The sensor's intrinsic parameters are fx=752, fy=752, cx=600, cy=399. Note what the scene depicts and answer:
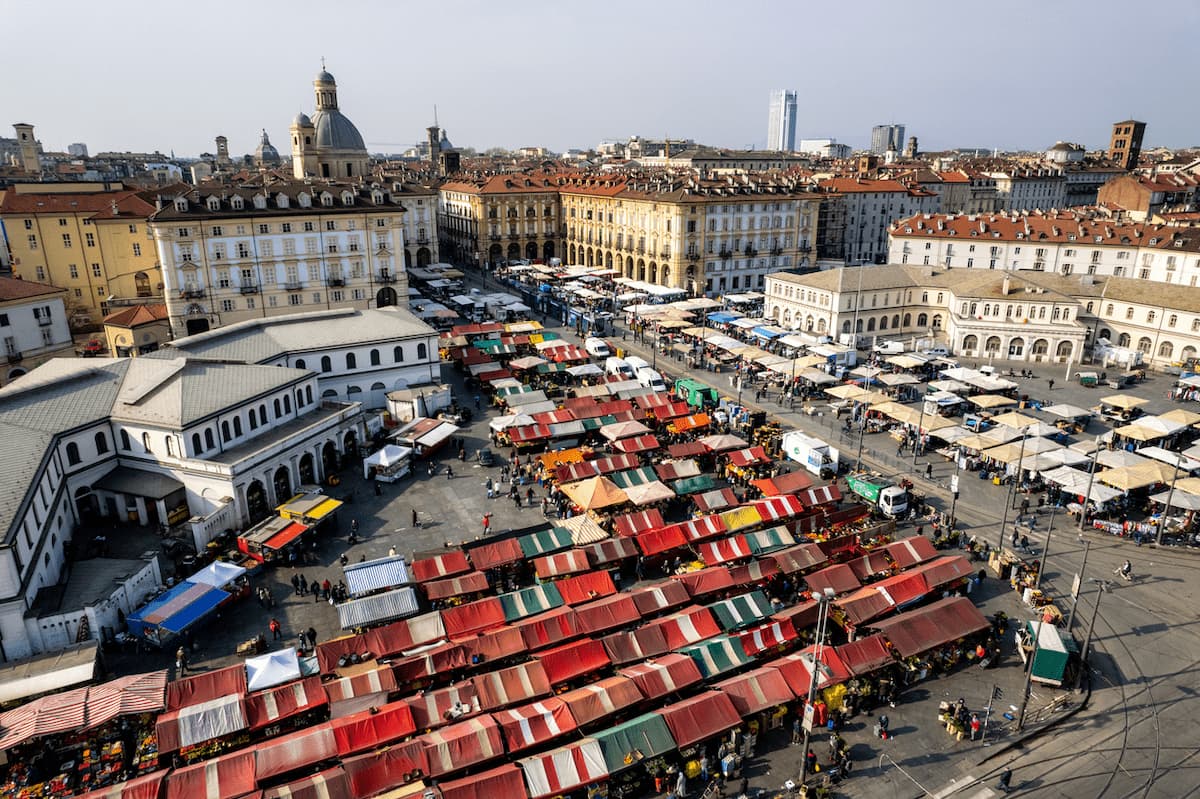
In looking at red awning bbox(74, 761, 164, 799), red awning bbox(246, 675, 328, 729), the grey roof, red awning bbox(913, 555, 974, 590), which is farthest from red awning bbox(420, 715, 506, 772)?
the grey roof

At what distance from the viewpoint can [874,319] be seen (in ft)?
249

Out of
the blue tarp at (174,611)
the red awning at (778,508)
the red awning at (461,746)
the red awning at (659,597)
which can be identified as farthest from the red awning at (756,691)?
the blue tarp at (174,611)

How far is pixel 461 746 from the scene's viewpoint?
77.7 ft

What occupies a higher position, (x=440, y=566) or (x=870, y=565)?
(x=440, y=566)

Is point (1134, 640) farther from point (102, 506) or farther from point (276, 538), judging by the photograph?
point (102, 506)

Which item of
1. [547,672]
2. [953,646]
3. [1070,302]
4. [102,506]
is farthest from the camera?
[1070,302]

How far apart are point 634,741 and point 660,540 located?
12.9 meters

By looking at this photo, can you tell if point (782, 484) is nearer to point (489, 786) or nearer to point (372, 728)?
point (489, 786)

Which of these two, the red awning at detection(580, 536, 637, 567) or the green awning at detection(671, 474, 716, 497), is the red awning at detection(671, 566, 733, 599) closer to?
the red awning at detection(580, 536, 637, 567)

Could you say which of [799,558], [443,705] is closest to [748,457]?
[799,558]

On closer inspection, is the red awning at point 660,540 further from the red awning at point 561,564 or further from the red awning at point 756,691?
the red awning at point 756,691

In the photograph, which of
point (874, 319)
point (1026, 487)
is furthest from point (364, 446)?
point (874, 319)

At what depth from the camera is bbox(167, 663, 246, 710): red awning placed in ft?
84.0

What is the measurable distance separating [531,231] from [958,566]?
99979 mm
